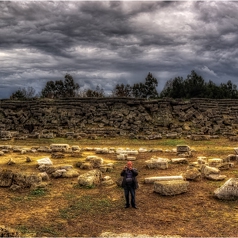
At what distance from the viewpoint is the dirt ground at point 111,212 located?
8.22 m

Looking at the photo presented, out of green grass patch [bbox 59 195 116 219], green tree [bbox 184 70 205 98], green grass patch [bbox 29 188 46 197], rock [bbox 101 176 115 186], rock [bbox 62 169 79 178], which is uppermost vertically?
green tree [bbox 184 70 205 98]

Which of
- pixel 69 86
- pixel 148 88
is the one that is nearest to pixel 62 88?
pixel 69 86

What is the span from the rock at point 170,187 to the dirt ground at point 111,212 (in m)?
0.16

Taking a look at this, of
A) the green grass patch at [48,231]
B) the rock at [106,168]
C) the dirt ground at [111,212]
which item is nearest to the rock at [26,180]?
the dirt ground at [111,212]

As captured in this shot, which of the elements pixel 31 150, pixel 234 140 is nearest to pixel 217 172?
pixel 31 150

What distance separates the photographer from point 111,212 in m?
9.63

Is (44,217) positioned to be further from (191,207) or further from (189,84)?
(189,84)

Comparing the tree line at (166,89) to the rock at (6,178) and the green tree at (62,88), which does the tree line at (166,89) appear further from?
the rock at (6,178)

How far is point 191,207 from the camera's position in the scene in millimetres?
9891

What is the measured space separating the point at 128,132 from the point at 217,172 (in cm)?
1866

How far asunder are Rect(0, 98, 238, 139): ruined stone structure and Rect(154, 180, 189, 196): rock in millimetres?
20136

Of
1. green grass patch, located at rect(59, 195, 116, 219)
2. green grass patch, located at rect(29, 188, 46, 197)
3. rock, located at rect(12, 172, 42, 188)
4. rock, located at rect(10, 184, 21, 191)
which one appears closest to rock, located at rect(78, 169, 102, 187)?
Answer: green grass patch, located at rect(59, 195, 116, 219)

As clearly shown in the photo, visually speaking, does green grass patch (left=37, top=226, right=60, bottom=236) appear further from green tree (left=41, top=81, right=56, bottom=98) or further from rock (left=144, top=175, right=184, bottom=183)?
green tree (left=41, top=81, right=56, bottom=98)

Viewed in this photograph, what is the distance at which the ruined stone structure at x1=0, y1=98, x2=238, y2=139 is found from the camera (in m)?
32.5
